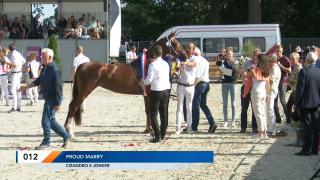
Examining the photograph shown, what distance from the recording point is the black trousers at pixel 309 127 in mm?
11078

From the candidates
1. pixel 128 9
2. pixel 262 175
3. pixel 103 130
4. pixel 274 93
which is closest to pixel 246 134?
pixel 274 93

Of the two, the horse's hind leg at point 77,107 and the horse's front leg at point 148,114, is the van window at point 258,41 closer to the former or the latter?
the horse's front leg at point 148,114

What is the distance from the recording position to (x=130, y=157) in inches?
329

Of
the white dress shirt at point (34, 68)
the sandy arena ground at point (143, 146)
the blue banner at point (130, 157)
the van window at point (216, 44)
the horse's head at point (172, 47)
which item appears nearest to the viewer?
the blue banner at point (130, 157)

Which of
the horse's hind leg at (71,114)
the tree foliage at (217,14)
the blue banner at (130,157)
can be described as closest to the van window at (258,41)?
the tree foliage at (217,14)

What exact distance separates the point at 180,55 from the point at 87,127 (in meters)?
2.91

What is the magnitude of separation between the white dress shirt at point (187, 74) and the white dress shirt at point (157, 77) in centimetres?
94

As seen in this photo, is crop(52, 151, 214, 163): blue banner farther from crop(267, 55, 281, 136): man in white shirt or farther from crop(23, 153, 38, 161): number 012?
crop(267, 55, 281, 136): man in white shirt

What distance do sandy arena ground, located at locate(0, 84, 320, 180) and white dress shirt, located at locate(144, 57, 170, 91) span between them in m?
1.14

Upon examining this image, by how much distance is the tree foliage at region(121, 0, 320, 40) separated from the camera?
43000 millimetres

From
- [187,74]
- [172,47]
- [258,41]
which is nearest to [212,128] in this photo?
[187,74]

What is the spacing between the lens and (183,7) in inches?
1801

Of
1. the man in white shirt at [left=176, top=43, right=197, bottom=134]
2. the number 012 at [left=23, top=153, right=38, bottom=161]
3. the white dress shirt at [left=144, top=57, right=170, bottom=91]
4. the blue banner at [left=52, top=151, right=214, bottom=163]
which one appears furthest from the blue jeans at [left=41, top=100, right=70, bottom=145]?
the blue banner at [left=52, top=151, right=214, bottom=163]

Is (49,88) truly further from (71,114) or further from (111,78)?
(111,78)
